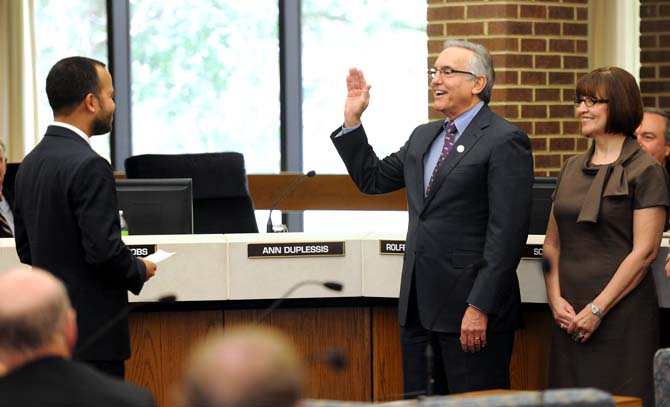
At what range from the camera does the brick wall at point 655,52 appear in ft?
22.2

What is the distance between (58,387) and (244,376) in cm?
65

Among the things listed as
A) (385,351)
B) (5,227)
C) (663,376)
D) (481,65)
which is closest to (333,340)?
(385,351)

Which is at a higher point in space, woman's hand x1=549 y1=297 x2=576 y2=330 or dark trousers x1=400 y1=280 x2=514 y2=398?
woman's hand x1=549 y1=297 x2=576 y2=330

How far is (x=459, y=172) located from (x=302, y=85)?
555 centimetres

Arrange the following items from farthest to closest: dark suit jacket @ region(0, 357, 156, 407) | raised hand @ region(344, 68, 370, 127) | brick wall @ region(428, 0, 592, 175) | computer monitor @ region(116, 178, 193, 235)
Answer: brick wall @ region(428, 0, 592, 175), computer monitor @ region(116, 178, 193, 235), raised hand @ region(344, 68, 370, 127), dark suit jacket @ region(0, 357, 156, 407)

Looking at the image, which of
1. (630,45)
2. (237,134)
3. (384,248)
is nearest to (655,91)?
(630,45)

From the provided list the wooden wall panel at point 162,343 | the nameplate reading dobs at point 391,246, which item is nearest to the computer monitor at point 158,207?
the wooden wall panel at point 162,343

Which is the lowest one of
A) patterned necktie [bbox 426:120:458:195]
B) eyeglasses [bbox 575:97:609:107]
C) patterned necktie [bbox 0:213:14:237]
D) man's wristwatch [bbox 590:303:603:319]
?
man's wristwatch [bbox 590:303:603:319]

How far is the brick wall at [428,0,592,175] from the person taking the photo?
646 centimetres

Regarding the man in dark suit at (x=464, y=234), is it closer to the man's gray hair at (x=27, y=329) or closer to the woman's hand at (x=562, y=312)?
the woman's hand at (x=562, y=312)

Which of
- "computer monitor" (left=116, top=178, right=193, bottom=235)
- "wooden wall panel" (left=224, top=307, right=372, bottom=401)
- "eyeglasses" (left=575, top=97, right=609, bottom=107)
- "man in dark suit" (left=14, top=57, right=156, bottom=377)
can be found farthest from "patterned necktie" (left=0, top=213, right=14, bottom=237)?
"eyeglasses" (left=575, top=97, right=609, bottom=107)

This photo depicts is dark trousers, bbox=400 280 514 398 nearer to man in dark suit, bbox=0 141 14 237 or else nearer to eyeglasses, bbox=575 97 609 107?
eyeglasses, bbox=575 97 609 107

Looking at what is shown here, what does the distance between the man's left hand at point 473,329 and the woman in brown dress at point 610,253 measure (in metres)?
0.29

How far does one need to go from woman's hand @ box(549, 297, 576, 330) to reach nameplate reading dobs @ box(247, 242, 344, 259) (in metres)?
0.80
